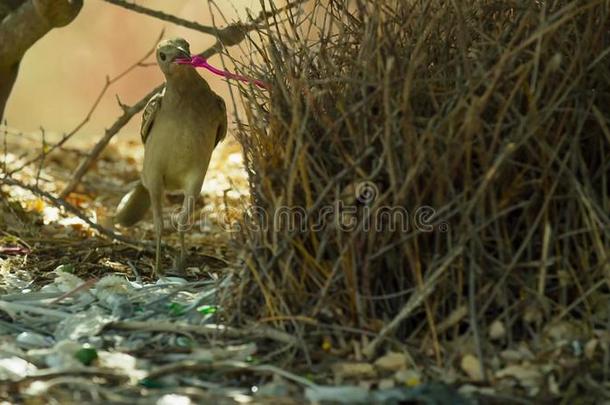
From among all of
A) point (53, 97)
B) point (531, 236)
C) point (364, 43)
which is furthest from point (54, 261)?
point (53, 97)

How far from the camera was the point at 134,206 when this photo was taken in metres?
5.45

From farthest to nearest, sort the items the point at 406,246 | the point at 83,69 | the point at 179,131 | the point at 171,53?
the point at 83,69
the point at 179,131
the point at 171,53
the point at 406,246

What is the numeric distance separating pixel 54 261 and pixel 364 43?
209 centimetres

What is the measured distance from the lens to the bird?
15.5ft

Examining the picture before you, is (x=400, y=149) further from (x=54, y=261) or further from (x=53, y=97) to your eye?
(x=53, y=97)

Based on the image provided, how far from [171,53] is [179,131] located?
14.0 inches

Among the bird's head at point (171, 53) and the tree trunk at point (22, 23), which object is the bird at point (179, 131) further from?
the tree trunk at point (22, 23)

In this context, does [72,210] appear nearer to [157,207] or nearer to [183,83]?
[157,207]

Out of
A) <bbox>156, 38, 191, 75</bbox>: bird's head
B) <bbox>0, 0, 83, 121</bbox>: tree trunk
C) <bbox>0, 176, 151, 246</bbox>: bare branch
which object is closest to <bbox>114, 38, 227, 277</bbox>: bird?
<bbox>156, 38, 191, 75</bbox>: bird's head

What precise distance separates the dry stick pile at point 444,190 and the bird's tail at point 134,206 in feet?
6.29

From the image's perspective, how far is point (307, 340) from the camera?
3.38 metres

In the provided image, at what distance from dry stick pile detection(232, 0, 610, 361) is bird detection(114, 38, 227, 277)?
1195mm

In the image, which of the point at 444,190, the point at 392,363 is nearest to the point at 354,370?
the point at 392,363

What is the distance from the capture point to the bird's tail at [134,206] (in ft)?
17.9
